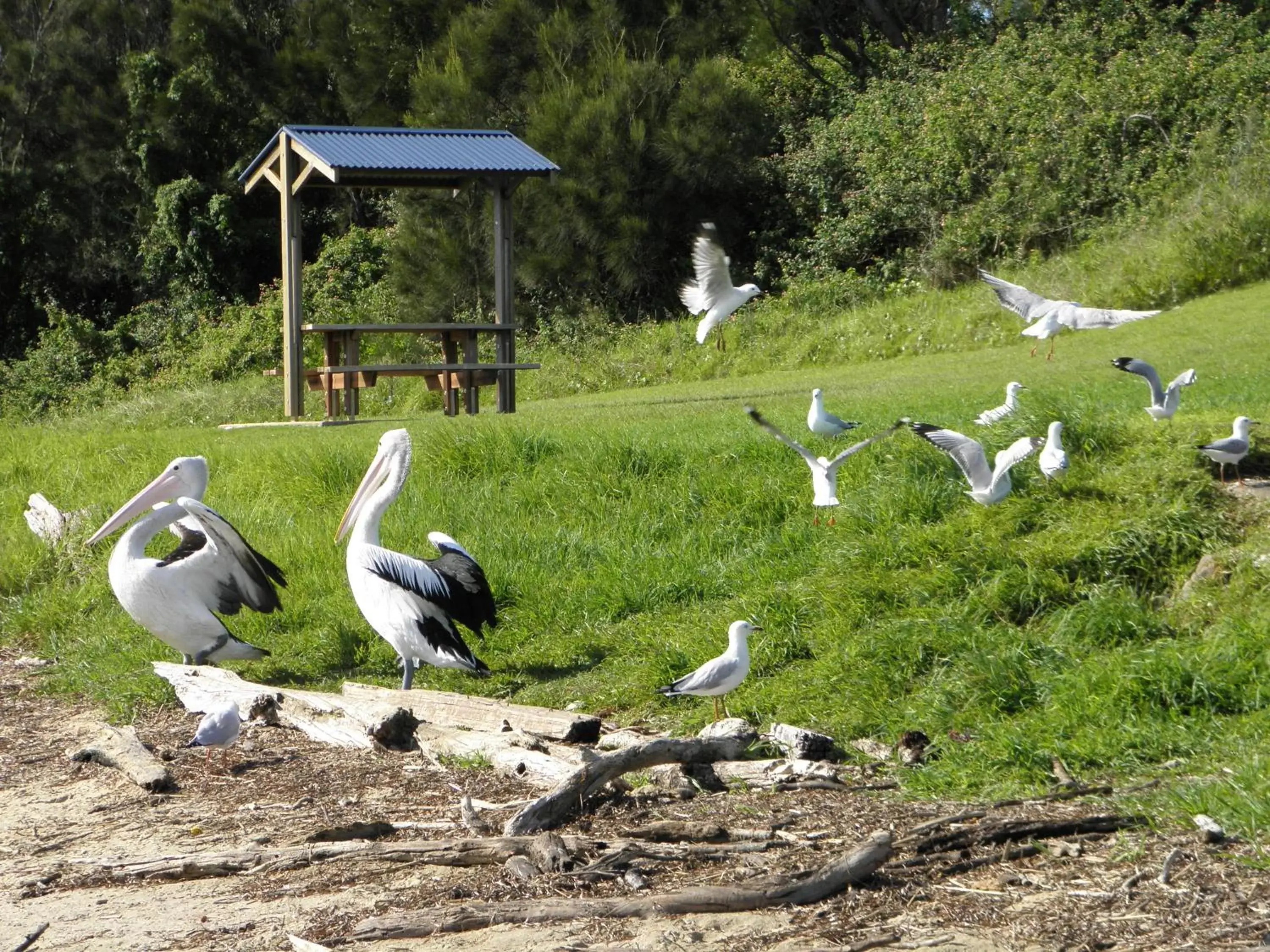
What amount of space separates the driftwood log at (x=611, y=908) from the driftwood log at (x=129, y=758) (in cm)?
236

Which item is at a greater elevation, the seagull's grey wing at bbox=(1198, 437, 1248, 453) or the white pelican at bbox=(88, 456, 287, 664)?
the seagull's grey wing at bbox=(1198, 437, 1248, 453)

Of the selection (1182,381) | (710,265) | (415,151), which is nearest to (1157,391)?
(1182,381)

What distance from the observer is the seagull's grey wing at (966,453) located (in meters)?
7.62

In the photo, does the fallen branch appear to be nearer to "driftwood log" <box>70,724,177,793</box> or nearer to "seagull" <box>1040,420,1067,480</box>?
"seagull" <box>1040,420,1067,480</box>

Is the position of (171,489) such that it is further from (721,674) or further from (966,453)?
(966,453)

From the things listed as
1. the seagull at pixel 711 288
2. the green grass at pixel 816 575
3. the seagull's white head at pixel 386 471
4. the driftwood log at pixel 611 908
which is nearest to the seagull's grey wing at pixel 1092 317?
the green grass at pixel 816 575

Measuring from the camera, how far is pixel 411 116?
28250mm

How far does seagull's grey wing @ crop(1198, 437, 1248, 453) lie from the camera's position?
24.9 ft

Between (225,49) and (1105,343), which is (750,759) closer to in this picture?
(1105,343)

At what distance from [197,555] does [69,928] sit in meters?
3.81

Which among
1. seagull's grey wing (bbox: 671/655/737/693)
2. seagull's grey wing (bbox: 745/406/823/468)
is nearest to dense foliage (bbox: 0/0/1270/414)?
seagull's grey wing (bbox: 745/406/823/468)

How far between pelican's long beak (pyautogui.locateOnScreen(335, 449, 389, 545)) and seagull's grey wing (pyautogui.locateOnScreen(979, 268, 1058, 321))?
546 cm

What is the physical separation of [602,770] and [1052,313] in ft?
26.1

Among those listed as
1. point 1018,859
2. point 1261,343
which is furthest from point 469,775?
point 1261,343
